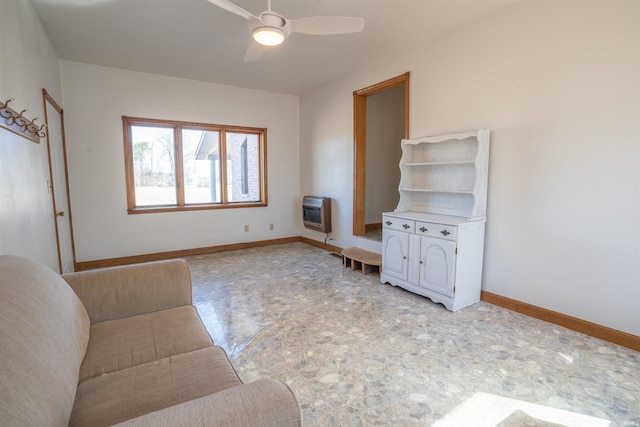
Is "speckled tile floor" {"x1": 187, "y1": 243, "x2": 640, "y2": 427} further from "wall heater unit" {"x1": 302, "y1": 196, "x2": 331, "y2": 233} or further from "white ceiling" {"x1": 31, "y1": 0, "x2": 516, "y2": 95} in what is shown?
"white ceiling" {"x1": 31, "y1": 0, "x2": 516, "y2": 95}

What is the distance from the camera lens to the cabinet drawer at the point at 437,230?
276cm

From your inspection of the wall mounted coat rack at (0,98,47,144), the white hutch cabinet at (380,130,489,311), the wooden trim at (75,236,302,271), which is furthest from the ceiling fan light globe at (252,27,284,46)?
the wooden trim at (75,236,302,271)

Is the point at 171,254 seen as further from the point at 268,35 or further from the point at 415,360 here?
the point at 415,360

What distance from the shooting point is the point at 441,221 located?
288 cm

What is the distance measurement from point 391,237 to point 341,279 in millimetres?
794

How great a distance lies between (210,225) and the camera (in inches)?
193

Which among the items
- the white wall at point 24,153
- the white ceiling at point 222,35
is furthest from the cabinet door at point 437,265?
the white wall at point 24,153

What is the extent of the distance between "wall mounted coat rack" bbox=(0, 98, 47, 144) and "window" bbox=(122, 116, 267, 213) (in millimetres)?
1868

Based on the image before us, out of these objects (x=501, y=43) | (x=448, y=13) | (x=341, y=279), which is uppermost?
(x=448, y=13)

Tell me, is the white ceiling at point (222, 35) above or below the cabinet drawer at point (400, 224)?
above

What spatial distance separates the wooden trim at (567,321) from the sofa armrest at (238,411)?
257 centimetres

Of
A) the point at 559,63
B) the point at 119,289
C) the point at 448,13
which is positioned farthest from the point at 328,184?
the point at 119,289

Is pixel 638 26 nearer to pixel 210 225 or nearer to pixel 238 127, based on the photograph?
pixel 238 127

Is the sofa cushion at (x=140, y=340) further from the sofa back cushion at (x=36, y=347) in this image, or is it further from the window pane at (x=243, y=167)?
the window pane at (x=243, y=167)
